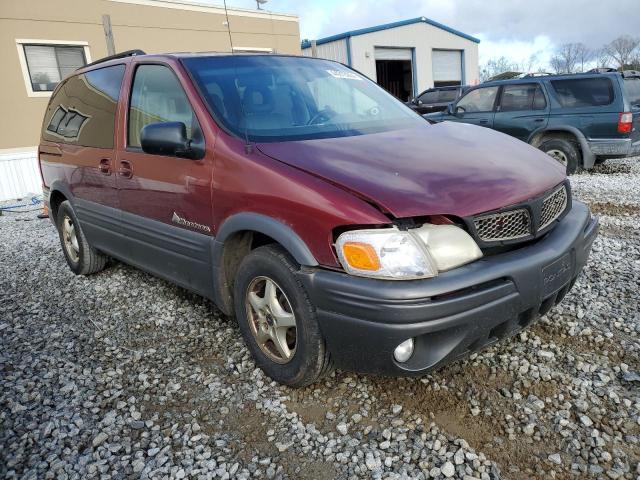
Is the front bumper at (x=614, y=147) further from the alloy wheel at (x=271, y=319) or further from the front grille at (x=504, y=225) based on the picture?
the alloy wheel at (x=271, y=319)

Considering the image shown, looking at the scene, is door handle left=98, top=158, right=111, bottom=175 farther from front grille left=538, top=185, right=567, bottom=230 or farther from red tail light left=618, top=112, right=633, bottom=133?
red tail light left=618, top=112, right=633, bottom=133

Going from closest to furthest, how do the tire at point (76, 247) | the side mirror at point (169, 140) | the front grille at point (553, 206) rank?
the front grille at point (553, 206), the side mirror at point (169, 140), the tire at point (76, 247)

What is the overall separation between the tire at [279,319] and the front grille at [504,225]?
84cm

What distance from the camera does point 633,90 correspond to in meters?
8.48

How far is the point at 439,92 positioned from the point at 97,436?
15.7m

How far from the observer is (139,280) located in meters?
4.58

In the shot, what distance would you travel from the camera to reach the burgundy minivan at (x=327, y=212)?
6.89ft

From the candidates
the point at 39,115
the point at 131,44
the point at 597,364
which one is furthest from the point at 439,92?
the point at 597,364

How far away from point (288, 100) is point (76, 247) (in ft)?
9.29

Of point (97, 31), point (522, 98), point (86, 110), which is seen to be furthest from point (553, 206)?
point (97, 31)

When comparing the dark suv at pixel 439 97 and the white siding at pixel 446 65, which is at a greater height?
the white siding at pixel 446 65

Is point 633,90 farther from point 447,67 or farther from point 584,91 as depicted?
point 447,67

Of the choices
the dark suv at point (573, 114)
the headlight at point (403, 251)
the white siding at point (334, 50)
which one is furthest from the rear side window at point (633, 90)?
the white siding at point (334, 50)

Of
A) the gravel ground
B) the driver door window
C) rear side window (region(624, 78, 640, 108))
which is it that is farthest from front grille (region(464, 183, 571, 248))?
the driver door window
